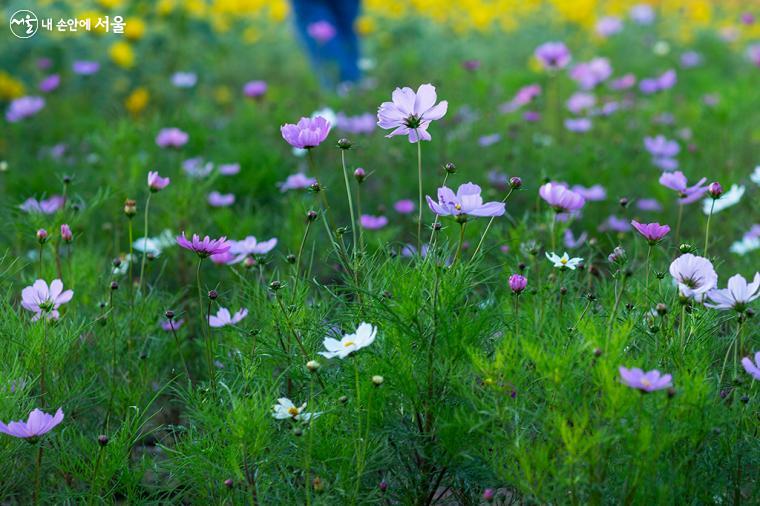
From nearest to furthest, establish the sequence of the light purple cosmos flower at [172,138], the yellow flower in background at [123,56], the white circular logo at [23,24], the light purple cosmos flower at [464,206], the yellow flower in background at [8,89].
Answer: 1. the light purple cosmos flower at [464,206]
2. the light purple cosmos flower at [172,138]
3. the yellow flower in background at [8,89]
4. the white circular logo at [23,24]
5. the yellow flower in background at [123,56]

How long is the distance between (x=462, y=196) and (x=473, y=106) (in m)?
2.89

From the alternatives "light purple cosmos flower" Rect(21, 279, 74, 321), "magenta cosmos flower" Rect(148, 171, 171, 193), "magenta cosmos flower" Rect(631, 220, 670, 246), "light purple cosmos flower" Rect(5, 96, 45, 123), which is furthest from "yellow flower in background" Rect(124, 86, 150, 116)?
"magenta cosmos flower" Rect(631, 220, 670, 246)

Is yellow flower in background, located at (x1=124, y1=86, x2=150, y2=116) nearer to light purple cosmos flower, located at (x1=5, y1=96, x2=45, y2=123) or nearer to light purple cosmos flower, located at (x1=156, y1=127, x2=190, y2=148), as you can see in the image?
light purple cosmos flower, located at (x1=5, y1=96, x2=45, y2=123)

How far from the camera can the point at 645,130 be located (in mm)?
4191

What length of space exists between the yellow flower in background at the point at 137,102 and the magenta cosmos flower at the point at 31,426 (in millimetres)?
3631

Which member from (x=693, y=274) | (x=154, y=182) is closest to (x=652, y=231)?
A: (x=693, y=274)

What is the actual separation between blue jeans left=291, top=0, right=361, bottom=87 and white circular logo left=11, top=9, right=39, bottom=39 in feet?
5.30

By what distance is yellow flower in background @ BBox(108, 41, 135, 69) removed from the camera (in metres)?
5.23

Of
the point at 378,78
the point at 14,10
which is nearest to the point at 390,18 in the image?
the point at 378,78

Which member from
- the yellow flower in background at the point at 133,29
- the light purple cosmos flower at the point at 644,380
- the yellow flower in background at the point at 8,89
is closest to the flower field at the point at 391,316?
the light purple cosmos flower at the point at 644,380

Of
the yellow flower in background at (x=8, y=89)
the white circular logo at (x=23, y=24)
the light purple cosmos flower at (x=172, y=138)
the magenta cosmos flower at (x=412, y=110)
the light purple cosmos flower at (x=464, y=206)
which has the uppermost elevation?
the magenta cosmos flower at (x=412, y=110)

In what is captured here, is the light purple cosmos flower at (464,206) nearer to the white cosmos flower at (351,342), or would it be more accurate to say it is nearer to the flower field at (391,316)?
the flower field at (391,316)

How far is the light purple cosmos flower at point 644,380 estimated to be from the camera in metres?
1.34

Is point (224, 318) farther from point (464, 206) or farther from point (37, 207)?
point (37, 207)
